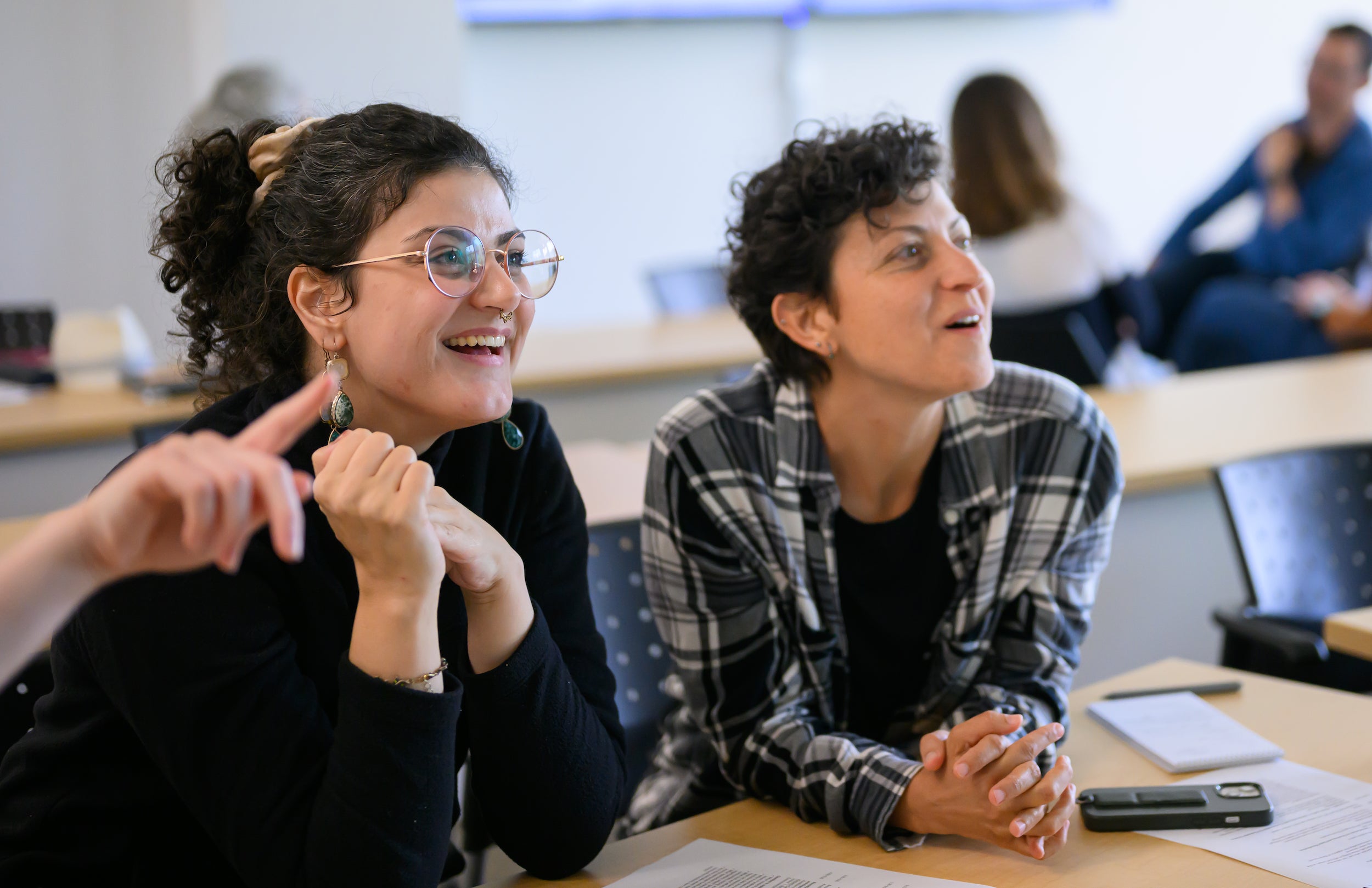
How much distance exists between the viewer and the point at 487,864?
Answer: 202 centimetres

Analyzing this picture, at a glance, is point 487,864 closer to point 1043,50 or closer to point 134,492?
point 134,492

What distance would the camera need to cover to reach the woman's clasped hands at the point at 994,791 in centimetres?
112

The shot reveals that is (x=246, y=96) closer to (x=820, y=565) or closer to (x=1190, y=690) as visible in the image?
(x=820, y=565)

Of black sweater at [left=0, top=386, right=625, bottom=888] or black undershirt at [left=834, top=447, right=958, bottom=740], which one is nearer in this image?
black sweater at [left=0, top=386, right=625, bottom=888]

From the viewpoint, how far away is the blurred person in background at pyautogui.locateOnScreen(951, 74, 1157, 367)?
10.8 feet

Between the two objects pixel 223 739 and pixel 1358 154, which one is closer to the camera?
pixel 223 739

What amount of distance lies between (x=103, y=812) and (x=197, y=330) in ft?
1.58

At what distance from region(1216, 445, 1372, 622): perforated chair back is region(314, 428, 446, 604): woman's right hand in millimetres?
1489

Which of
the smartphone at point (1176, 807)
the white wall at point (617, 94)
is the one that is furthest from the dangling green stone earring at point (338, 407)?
the white wall at point (617, 94)

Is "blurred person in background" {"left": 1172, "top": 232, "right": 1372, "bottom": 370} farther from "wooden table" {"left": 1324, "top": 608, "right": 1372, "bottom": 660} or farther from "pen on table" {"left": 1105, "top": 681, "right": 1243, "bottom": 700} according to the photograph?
"pen on table" {"left": 1105, "top": 681, "right": 1243, "bottom": 700}

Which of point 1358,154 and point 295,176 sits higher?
point 1358,154

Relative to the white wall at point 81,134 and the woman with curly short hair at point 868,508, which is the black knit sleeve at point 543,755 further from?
the white wall at point 81,134

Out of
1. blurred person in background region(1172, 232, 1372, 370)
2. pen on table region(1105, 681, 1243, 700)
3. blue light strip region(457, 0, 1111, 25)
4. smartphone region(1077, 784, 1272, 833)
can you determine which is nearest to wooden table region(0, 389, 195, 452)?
pen on table region(1105, 681, 1243, 700)

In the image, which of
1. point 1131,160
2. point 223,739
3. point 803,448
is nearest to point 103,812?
point 223,739
